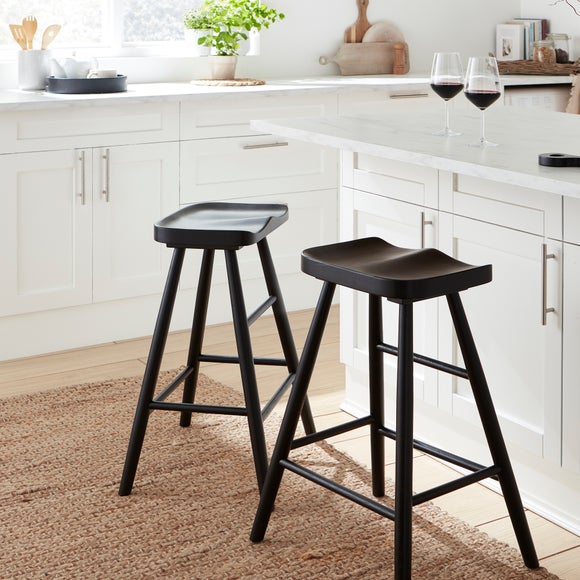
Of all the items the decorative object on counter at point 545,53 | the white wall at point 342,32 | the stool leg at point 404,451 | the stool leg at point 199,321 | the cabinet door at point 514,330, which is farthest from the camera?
the decorative object on counter at point 545,53

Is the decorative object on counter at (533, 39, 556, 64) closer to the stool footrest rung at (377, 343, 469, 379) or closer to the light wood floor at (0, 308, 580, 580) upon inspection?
the light wood floor at (0, 308, 580, 580)

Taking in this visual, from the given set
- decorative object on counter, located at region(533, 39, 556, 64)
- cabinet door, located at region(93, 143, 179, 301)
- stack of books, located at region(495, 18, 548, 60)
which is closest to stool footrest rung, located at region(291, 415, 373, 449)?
cabinet door, located at region(93, 143, 179, 301)

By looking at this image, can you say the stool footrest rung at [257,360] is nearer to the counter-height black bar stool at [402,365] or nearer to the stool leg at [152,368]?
Answer: the stool leg at [152,368]

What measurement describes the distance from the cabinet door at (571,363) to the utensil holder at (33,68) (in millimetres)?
2781

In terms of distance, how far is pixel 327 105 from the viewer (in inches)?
184

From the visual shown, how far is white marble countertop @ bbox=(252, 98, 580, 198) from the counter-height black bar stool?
23 centimetres

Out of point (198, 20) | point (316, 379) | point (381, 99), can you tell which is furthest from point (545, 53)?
point (316, 379)

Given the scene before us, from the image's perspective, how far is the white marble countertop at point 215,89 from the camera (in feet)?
13.1

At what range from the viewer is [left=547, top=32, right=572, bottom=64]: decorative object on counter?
569 centimetres

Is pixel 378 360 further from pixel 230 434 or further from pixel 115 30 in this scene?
pixel 115 30

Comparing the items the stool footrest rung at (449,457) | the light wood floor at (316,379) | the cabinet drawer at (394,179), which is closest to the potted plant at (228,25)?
the light wood floor at (316,379)

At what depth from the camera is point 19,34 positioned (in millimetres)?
4473

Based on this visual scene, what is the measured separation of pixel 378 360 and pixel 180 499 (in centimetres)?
68

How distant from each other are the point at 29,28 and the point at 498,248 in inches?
106
